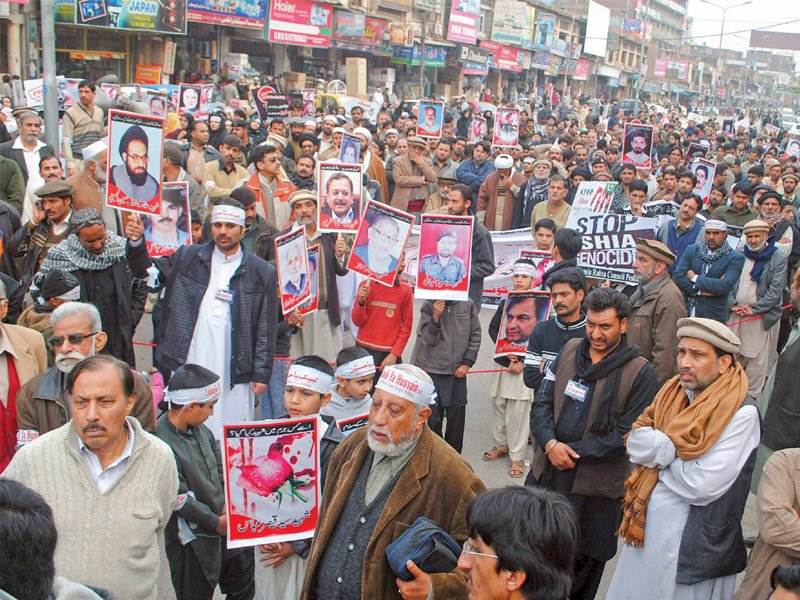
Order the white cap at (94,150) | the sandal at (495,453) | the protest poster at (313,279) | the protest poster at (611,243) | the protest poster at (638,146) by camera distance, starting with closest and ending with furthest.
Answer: the protest poster at (313,279) → the sandal at (495,453) → the white cap at (94,150) → the protest poster at (611,243) → the protest poster at (638,146)

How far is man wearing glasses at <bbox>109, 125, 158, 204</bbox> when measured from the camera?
665cm

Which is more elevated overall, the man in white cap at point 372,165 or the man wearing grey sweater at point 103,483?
the man in white cap at point 372,165

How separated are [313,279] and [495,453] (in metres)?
1.98

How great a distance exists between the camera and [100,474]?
3.29 m

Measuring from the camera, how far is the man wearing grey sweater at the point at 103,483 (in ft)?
10.5

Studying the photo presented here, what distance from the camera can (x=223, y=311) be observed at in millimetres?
5625

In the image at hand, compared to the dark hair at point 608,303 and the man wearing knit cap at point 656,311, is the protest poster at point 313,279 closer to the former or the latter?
the man wearing knit cap at point 656,311

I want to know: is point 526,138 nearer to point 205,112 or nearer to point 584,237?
point 205,112

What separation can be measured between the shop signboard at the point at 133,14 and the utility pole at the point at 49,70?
1521 cm

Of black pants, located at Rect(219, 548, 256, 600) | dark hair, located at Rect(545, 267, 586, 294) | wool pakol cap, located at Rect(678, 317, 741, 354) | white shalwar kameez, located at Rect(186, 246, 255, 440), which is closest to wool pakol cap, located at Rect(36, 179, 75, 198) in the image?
white shalwar kameez, located at Rect(186, 246, 255, 440)

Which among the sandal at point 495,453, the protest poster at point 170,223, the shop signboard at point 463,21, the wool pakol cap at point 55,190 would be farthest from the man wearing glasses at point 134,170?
the shop signboard at point 463,21

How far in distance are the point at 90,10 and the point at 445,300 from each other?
72.4 feet

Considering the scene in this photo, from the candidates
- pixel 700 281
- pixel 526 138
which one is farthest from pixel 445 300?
pixel 526 138

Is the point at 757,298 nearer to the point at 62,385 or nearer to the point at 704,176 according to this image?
the point at 704,176
